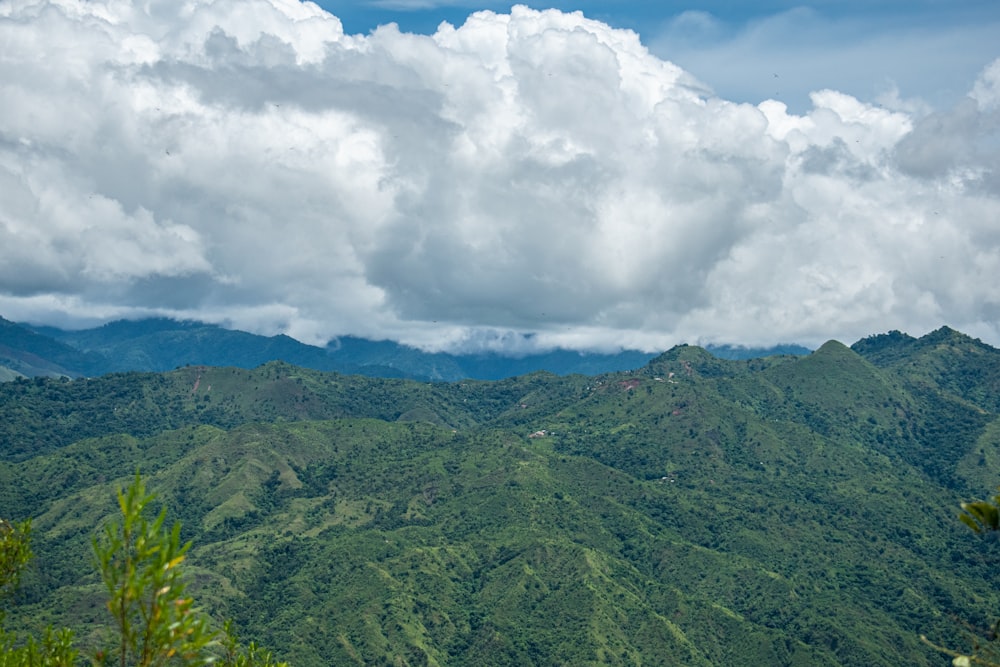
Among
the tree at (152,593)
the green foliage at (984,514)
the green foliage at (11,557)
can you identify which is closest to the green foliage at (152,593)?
the tree at (152,593)

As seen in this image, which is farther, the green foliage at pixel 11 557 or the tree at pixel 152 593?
the green foliage at pixel 11 557

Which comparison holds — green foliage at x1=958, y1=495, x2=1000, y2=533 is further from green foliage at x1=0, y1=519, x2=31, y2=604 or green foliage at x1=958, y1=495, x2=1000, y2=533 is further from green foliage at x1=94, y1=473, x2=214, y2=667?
green foliage at x1=0, y1=519, x2=31, y2=604

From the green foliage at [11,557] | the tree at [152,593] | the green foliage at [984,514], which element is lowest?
the green foliage at [11,557]

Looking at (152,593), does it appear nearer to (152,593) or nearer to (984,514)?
(152,593)

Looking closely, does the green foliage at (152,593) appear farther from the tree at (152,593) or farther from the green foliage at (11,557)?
the green foliage at (11,557)

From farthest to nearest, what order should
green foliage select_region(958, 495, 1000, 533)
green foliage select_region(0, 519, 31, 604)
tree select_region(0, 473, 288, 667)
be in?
1. green foliage select_region(0, 519, 31, 604)
2. tree select_region(0, 473, 288, 667)
3. green foliage select_region(958, 495, 1000, 533)

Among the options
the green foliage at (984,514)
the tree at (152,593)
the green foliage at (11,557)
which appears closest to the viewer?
the green foliage at (984,514)

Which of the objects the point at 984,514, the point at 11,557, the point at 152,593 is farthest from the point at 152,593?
the point at 11,557

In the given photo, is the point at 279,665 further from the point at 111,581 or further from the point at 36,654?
the point at 111,581

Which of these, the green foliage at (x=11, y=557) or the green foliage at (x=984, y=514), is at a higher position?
the green foliage at (x=984, y=514)

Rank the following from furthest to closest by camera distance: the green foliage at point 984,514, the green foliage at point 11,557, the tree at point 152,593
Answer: the green foliage at point 11,557 → the tree at point 152,593 → the green foliage at point 984,514

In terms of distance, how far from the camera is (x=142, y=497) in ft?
113

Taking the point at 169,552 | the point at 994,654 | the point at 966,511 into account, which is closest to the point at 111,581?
the point at 169,552

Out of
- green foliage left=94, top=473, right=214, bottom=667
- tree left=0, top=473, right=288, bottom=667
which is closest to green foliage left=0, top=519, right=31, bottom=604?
tree left=0, top=473, right=288, bottom=667
